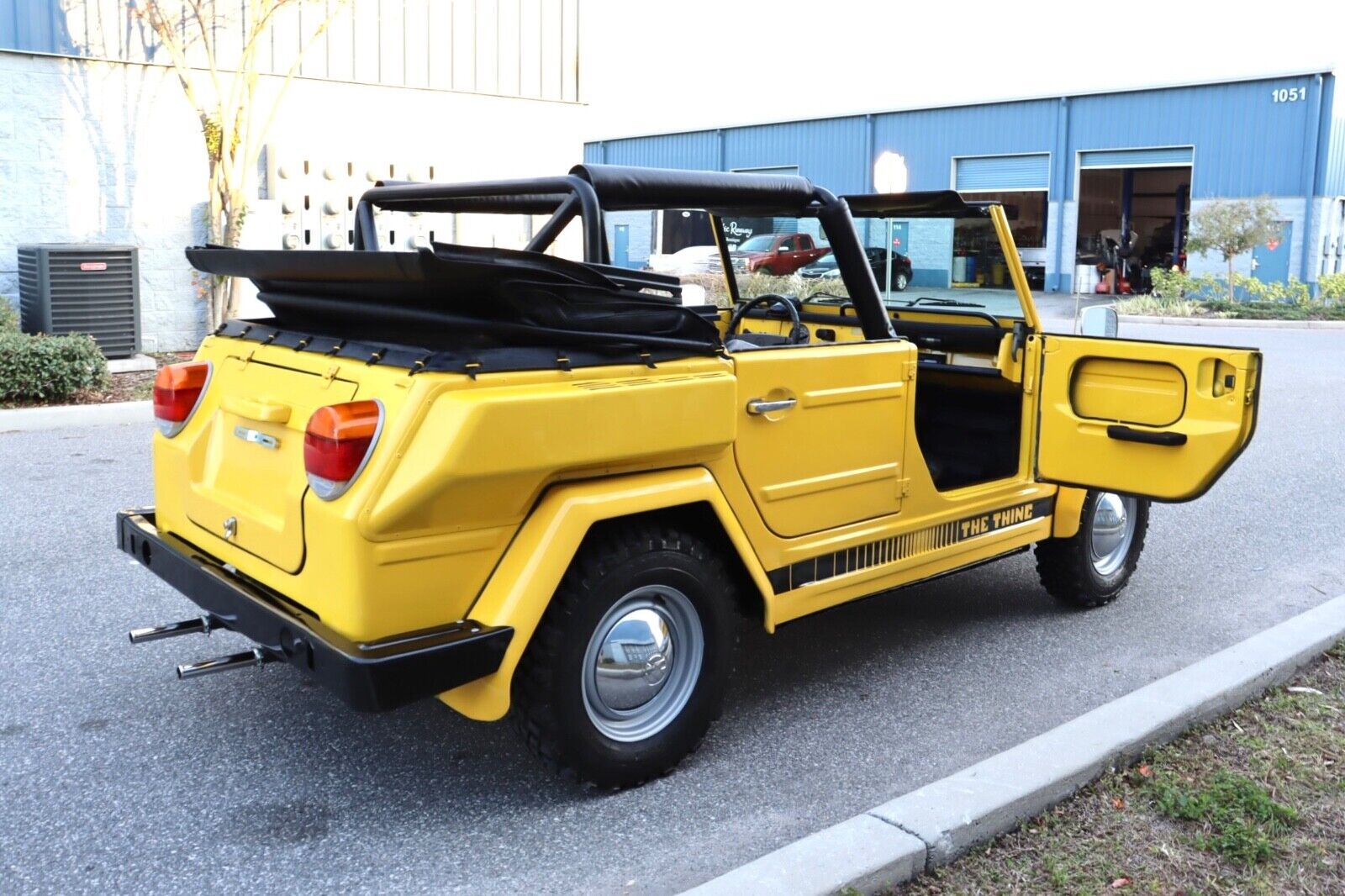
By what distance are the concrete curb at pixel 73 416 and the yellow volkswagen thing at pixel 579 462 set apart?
5389 mm

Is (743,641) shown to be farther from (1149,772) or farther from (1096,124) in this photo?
(1096,124)

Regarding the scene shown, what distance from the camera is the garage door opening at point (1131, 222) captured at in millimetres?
31109

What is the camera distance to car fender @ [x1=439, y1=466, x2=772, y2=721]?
3125 millimetres

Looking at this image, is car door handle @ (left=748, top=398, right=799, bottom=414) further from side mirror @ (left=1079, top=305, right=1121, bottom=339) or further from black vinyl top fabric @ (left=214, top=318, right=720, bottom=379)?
side mirror @ (left=1079, top=305, right=1121, bottom=339)

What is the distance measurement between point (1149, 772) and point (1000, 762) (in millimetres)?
463

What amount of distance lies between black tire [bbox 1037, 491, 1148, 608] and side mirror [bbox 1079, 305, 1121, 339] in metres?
0.72

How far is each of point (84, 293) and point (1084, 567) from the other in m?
10.2

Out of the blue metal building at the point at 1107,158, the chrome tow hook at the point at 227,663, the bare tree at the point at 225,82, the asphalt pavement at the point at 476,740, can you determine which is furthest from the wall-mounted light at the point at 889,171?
the chrome tow hook at the point at 227,663

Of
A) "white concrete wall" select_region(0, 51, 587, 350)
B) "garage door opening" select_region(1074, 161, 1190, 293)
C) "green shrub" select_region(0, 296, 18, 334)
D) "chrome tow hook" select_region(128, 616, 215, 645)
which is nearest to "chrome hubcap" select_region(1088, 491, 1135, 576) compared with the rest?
"chrome tow hook" select_region(128, 616, 215, 645)

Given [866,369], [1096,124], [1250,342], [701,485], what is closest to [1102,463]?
[866,369]

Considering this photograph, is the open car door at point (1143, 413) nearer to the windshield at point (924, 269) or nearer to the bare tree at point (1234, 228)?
the windshield at point (924, 269)

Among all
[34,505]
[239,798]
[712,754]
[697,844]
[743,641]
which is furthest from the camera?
[34,505]

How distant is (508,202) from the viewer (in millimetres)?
4426

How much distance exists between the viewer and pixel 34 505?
6742 millimetres
